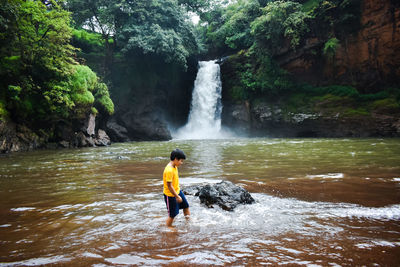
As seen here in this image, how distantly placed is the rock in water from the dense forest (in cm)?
1257

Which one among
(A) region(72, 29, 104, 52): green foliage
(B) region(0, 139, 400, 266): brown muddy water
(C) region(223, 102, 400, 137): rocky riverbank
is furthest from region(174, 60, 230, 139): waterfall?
(B) region(0, 139, 400, 266): brown muddy water

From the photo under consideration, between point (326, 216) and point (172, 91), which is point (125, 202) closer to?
point (326, 216)

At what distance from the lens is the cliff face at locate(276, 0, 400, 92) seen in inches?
738

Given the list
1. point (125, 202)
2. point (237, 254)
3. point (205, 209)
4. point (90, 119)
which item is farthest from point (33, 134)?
point (237, 254)

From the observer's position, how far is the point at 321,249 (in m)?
2.58

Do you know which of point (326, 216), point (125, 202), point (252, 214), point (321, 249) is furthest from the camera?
point (125, 202)

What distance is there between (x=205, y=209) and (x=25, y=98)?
47.2 feet

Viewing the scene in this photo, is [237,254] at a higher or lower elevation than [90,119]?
lower

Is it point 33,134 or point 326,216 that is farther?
point 33,134

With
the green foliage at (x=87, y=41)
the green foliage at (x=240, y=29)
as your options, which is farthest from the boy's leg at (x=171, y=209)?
the green foliage at (x=87, y=41)

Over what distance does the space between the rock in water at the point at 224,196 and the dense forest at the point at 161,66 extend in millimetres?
12575

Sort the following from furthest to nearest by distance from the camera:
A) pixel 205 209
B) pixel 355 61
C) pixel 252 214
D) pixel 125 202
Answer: pixel 355 61 < pixel 125 202 < pixel 205 209 < pixel 252 214

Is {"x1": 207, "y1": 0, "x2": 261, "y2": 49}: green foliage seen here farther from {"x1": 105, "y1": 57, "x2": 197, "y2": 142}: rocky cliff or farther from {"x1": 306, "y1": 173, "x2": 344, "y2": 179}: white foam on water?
{"x1": 306, "y1": 173, "x2": 344, "y2": 179}: white foam on water

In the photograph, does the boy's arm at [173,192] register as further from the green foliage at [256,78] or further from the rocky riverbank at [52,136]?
the green foliage at [256,78]
